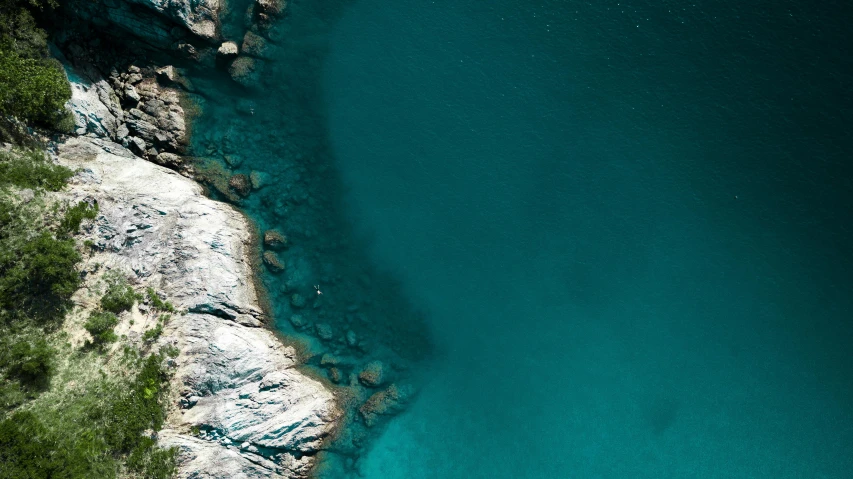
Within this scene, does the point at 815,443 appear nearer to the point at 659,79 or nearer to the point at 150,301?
the point at 659,79

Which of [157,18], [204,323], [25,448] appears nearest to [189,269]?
[204,323]

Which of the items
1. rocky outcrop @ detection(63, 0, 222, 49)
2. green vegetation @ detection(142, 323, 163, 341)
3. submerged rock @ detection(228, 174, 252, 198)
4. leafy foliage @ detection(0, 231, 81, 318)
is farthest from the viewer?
submerged rock @ detection(228, 174, 252, 198)

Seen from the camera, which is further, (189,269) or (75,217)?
(189,269)

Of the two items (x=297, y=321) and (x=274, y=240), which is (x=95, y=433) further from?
(x=274, y=240)

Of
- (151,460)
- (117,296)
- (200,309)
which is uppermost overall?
(200,309)

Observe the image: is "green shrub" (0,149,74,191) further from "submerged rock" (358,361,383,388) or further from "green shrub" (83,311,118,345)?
"submerged rock" (358,361,383,388)

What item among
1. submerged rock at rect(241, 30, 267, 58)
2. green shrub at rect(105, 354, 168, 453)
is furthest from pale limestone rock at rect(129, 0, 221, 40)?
green shrub at rect(105, 354, 168, 453)

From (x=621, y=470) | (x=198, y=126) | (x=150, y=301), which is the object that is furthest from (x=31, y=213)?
(x=621, y=470)
